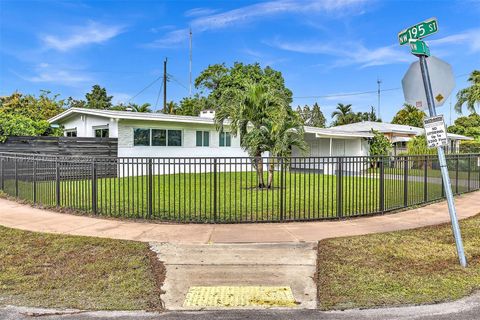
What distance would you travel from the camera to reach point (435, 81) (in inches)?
232

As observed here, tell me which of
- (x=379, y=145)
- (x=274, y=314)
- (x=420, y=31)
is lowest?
(x=274, y=314)

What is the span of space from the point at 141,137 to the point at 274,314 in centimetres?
1634

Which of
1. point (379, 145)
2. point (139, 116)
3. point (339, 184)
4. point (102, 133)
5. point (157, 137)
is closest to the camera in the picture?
point (339, 184)

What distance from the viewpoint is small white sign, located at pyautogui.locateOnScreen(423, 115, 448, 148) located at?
531cm

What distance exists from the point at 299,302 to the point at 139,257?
2556 mm

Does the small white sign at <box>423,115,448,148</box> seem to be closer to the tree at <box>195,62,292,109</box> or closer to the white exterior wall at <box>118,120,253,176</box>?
the white exterior wall at <box>118,120,253,176</box>

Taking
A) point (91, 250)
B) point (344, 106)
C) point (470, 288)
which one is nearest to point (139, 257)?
point (91, 250)

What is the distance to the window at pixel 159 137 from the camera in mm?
19594

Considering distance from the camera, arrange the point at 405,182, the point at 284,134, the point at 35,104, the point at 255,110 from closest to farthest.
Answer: the point at 405,182 < the point at 284,134 < the point at 255,110 < the point at 35,104

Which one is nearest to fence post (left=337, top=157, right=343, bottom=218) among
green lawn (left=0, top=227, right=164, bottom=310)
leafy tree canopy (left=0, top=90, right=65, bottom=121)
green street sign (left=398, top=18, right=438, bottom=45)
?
green street sign (left=398, top=18, right=438, bottom=45)

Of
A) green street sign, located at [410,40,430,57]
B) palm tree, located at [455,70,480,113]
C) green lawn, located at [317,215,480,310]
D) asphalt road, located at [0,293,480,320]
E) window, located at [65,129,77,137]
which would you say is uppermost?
palm tree, located at [455,70,480,113]

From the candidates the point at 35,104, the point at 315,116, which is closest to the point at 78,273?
the point at 35,104

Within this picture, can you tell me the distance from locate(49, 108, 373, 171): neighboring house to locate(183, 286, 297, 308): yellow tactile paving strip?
12.4 meters

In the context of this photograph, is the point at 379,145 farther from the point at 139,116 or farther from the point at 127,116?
the point at 127,116
